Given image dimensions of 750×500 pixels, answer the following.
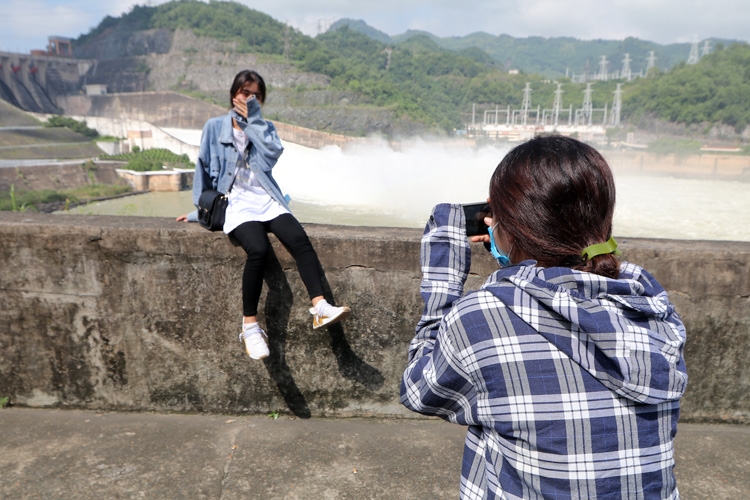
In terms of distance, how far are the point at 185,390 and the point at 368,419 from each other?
840 mm

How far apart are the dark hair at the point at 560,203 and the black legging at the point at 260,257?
1468mm

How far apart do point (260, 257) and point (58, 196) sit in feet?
139

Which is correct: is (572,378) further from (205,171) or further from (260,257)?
(205,171)

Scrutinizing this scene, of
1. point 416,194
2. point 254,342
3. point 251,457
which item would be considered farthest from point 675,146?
point 251,457

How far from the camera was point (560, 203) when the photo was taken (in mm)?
938

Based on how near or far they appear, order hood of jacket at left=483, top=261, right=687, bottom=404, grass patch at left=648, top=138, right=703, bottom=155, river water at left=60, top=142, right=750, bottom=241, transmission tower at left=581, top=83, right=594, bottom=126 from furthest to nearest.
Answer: transmission tower at left=581, top=83, right=594, bottom=126
grass patch at left=648, top=138, right=703, bottom=155
river water at left=60, top=142, right=750, bottom=241
hood of jacket at left=483, top=261, right=687, bottom=404

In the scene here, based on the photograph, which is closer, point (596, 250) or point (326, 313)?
point (596, 250)

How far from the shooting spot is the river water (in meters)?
36.3

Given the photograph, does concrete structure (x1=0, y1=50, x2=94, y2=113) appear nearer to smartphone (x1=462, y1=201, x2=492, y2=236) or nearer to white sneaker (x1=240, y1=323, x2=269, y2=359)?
white sneaker (x1=240, y1=323, x2=269, y2=359)

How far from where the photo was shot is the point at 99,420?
2.47m

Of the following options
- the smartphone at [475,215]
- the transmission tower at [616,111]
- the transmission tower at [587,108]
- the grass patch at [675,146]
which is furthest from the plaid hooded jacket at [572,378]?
the transmission tower at [587,108]

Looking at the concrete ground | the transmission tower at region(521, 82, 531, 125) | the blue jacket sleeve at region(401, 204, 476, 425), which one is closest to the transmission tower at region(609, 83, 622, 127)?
the transmission tower at region(521, 82, 531, 125)

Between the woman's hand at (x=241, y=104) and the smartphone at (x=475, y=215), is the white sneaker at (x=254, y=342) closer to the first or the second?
the woman's hand at (x=241, y=104)

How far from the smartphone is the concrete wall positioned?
1227mm
